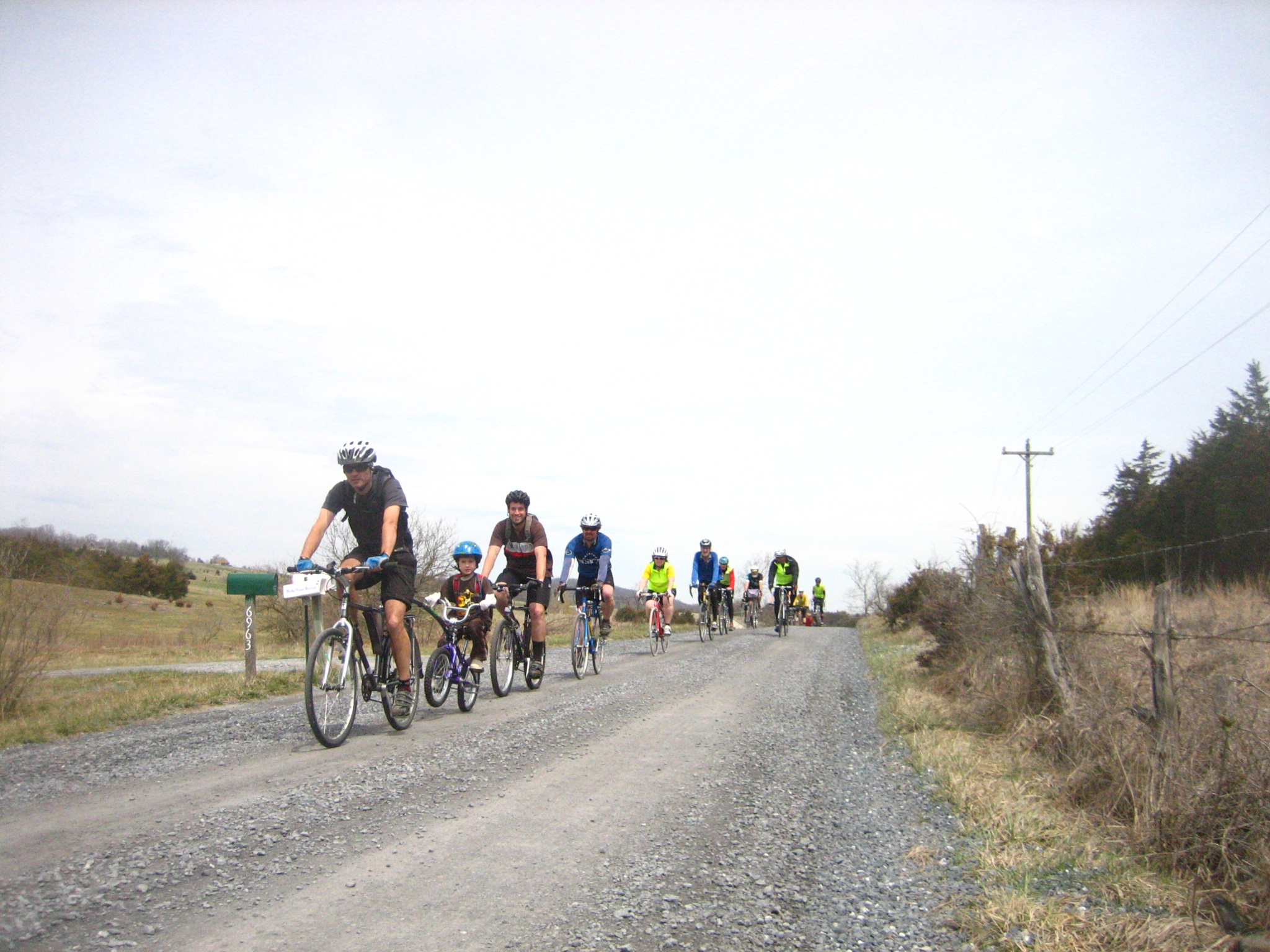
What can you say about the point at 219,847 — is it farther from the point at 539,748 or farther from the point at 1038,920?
the point at 1038,920

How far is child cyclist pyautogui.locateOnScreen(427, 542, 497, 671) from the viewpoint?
9.38 meters

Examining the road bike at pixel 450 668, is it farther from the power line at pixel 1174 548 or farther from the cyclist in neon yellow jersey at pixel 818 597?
the cyclist in neon yellow jersey at pixel 818 597

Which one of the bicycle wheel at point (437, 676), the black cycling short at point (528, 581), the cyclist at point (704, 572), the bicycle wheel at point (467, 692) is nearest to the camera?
the bicycle wheel at point (437, 676)

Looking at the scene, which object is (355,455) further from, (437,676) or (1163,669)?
(1163,669)

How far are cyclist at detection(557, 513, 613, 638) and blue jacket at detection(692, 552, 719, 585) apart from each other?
30.1 ft

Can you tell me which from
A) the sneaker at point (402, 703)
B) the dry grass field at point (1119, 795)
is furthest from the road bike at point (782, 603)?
the sneaker at point (402, 703)

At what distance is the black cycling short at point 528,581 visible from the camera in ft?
33.6

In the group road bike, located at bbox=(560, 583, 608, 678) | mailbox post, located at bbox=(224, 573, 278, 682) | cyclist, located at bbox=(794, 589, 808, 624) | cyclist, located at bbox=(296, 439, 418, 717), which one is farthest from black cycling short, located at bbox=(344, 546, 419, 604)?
cyclist, located at bbox=(794, 589, 808, 624)

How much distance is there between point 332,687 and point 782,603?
1808cm

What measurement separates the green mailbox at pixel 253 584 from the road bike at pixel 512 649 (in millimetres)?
3393

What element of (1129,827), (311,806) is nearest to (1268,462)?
(1129,827)

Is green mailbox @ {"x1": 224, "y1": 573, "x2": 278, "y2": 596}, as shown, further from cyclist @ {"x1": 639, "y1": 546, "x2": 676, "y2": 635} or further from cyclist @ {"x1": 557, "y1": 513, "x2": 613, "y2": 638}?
cyclist @ {"x1": 639, "y1": 546, "x2": 676, "y2": 635}

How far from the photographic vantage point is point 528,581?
10.3m

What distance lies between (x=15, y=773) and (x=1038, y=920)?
6354mm
